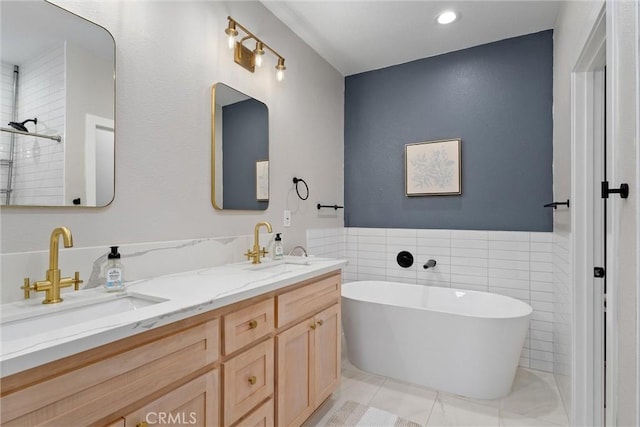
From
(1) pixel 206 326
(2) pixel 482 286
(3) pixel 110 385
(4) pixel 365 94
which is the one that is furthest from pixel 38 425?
(4) pixel 365 94

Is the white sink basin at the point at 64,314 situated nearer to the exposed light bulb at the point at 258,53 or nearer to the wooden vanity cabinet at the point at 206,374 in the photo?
the wooden vanity cabinet at the point at 206,374

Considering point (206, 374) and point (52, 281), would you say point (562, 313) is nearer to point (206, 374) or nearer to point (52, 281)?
point (206, 374)

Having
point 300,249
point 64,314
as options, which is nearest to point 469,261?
point 300,249

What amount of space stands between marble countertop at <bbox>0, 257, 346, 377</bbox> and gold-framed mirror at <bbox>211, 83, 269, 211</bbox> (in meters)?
0.51

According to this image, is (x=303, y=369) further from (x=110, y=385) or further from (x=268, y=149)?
(x=268, y=149)

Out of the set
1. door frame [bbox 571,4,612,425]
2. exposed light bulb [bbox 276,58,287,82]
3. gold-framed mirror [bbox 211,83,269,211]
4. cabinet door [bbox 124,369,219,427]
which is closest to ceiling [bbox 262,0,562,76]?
exposed light bulb [bbox 276,58,287,82]

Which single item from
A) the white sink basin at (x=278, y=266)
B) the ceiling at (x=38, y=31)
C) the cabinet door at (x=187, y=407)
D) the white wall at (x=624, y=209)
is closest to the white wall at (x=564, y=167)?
the white wall at (x=624, y=209)

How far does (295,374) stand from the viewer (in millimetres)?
1641

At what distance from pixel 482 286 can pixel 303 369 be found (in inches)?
73.8

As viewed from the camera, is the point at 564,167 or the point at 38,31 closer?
the point at 38,31

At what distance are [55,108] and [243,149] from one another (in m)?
1.04

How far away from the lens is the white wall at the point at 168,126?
1351mm

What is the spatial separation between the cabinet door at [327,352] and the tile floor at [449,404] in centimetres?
20

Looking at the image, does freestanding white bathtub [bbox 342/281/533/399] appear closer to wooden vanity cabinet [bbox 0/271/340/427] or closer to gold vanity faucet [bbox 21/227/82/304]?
wooden vanity cabinet [bbox 0/271/340/427]
